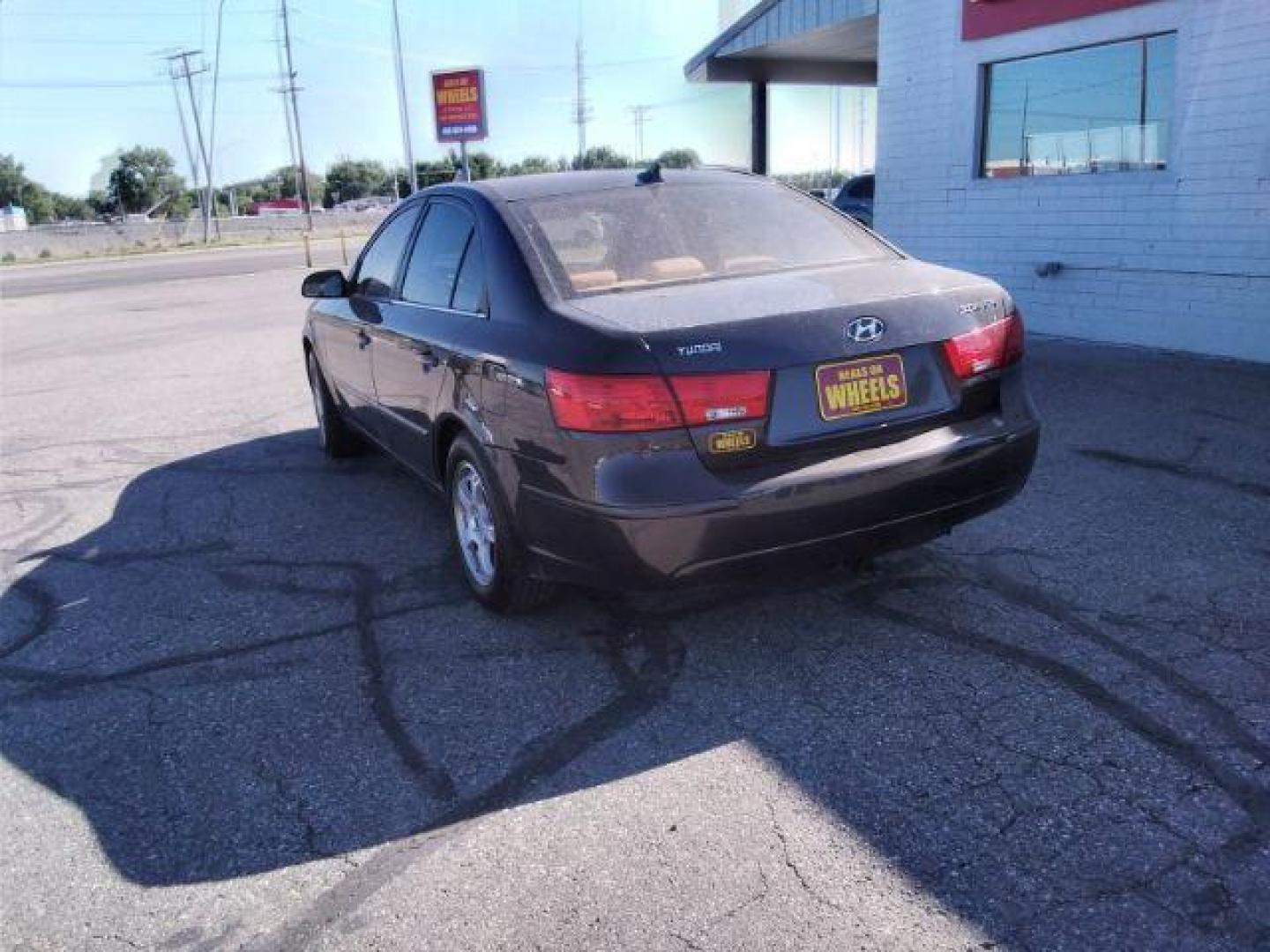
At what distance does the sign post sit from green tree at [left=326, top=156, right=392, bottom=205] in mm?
95342

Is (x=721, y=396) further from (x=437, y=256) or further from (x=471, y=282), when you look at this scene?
(x=437, y=256)

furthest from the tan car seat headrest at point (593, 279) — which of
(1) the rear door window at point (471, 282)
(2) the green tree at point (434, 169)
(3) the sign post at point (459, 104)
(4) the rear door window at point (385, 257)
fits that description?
(2) the green tree at point (434, 169)

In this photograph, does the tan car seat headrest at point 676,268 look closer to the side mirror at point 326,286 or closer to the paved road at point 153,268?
the side mirror at point 326,286

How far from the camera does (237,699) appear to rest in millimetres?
3635

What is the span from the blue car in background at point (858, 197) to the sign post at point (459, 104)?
49.0 feet

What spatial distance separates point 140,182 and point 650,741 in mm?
113073

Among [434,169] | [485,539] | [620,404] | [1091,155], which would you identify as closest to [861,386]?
[620,404]

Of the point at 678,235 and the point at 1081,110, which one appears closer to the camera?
the point at 678,235

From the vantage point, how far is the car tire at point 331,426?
6.66m

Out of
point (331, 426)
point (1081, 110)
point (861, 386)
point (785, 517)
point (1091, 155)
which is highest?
point (1081, 110)

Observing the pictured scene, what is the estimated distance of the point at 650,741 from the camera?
324 centimetres

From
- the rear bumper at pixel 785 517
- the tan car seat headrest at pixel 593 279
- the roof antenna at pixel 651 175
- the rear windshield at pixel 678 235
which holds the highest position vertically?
the roof antenna at pixel 651 175

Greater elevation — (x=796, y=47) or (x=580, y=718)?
(x=796, y=47)

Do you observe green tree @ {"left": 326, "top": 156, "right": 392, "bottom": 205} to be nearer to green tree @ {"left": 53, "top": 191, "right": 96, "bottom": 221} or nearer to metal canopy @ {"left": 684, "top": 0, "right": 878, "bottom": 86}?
green tree @ {"left": 53, "top": 191, "right": 96, "bottom": 221}
